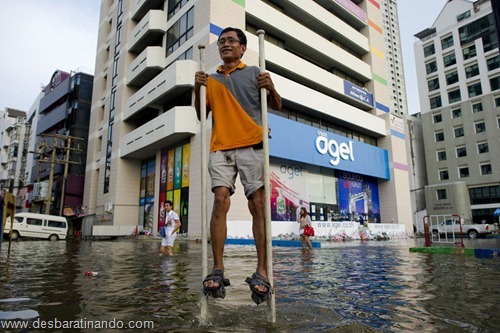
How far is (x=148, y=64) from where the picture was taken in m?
26.8

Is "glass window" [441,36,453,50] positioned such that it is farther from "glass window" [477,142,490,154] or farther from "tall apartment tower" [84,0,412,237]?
"tall apartment tower" [84,0,412,237]

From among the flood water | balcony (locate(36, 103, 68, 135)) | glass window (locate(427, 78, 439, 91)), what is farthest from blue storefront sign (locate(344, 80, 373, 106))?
balcony (locate(36, 103, 68, 135))

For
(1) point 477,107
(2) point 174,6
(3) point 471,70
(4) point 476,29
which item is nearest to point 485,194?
(1) point 477,107

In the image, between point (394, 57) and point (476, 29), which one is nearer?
point (476, 29)

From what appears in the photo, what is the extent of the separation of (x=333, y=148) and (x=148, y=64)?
646 inches

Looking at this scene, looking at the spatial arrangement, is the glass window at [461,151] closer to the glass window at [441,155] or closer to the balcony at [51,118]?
the glass window at [441,155]

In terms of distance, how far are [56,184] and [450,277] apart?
42.8m

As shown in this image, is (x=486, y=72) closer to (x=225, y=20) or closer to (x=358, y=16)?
(x=358, y=16)

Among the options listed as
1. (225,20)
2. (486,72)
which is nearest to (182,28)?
(225,20)

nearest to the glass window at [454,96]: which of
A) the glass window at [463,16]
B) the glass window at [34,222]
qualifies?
the glass window at [463,16]

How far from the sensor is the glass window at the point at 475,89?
46406 millimetres

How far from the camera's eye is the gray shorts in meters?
2.81

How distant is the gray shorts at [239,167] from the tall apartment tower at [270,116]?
16.9 meters

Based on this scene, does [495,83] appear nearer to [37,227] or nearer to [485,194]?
[485,194]
